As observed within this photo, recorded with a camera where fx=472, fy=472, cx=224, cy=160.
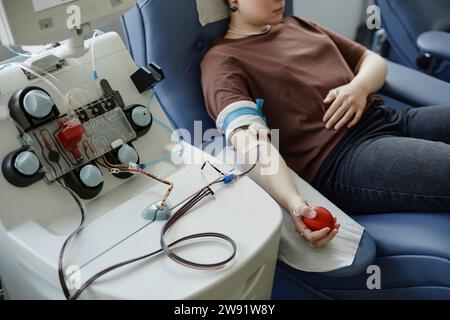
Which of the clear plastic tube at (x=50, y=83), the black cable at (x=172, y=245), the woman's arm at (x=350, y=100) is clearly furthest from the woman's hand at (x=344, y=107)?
the clear plastic tube at (x=50, y=83)

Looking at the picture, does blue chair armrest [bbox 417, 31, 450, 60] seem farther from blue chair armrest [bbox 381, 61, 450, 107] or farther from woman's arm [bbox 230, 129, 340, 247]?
woman's arm [bbox 230, 129, 340, 247]

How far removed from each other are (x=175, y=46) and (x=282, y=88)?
0.30 metres

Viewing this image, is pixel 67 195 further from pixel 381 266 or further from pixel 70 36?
pixel 381 266

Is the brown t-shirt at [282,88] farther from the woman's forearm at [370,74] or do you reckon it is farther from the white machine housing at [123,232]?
the white machine housing at [123,232]

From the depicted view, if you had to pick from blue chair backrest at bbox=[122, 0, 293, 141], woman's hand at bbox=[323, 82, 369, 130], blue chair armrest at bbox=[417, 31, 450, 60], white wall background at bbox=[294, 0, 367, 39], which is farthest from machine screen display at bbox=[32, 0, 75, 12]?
white wall background at bbox=[294, 0, 367, 39]

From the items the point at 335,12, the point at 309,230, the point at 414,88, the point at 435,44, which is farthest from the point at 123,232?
the point at 335,12

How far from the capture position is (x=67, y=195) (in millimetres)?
845

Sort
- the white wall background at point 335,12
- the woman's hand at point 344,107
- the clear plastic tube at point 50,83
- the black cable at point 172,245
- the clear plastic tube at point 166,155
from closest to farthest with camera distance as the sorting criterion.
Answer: the black cable at point 172,245 → the clear plastic tube at point 50,83 → the clear plastic tube at point 166,155 → the woman's hand at point 344,107 → the white wall background at point 335,12

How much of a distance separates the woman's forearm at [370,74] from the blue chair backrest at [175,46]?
1.30 feet

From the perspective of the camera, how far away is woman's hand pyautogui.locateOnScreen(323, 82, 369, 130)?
3.84ft

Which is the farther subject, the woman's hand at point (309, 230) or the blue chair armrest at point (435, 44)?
the blue chair armrest at point (435, 44)

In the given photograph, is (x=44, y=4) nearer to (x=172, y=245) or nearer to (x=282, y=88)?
(x=172, y=245)

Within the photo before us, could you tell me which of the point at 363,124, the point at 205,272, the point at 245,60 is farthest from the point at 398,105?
the point at 205,272

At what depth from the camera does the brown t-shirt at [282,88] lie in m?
1.15
